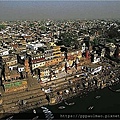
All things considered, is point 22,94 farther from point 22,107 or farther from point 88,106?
point 88,106

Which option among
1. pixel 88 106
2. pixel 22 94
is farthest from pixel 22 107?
pixel 88 106

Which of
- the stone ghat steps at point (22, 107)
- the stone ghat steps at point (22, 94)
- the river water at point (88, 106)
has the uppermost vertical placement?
the stone ghat steps at point (22, 94)

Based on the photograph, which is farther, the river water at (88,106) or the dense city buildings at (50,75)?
the dense city buildings at (50,75)

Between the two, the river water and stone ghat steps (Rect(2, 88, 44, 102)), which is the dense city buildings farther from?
the river water

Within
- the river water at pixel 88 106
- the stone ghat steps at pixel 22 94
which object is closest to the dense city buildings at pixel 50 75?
the stone ghat steps at pixel 22 94

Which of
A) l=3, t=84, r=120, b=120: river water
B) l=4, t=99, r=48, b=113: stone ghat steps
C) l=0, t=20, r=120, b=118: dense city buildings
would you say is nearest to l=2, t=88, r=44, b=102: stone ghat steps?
l=0, t=20, r=120, b=118: dense city buildings

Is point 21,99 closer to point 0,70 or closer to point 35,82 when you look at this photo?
point 35,82

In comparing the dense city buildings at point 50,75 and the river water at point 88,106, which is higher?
the dense city buildings at point 50,75

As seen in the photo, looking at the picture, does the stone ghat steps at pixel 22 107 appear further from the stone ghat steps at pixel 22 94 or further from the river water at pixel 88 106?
the stone ghat steps at pixel 22 94
